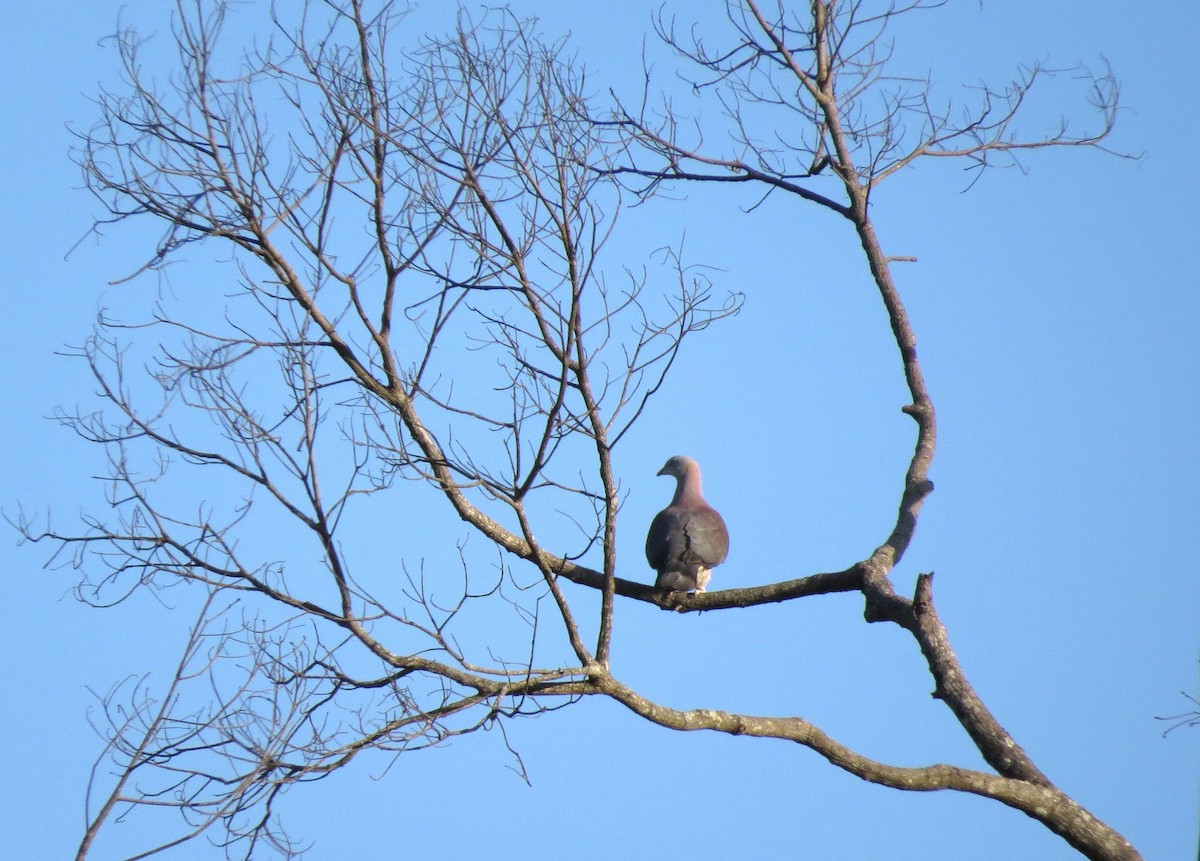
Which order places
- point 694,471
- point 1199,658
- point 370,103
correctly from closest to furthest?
point 1199,658 → point 370,103 → point 694,471

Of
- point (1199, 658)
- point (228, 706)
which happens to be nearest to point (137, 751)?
point (228, 706)

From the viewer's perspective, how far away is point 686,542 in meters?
6.76

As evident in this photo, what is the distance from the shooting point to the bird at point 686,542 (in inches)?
257

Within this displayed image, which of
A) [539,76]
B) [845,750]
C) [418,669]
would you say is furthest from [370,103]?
[845,750]

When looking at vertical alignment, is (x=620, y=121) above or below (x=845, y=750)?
above

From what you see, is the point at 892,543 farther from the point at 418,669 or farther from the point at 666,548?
the point at 418,669

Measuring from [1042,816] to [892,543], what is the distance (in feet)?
4.17

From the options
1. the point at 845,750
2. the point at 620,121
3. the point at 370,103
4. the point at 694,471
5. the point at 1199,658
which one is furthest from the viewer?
the point at 694,471

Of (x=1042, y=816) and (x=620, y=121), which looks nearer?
(x=1042, y=816)

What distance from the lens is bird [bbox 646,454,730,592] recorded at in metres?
6.52

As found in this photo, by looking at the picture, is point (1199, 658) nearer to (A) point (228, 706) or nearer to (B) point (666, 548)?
(B) point (666, 548)

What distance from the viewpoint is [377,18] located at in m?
5.18

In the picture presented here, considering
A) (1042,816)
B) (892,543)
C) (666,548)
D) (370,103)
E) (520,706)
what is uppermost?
(370,103)

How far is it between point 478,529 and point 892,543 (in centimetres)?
175
